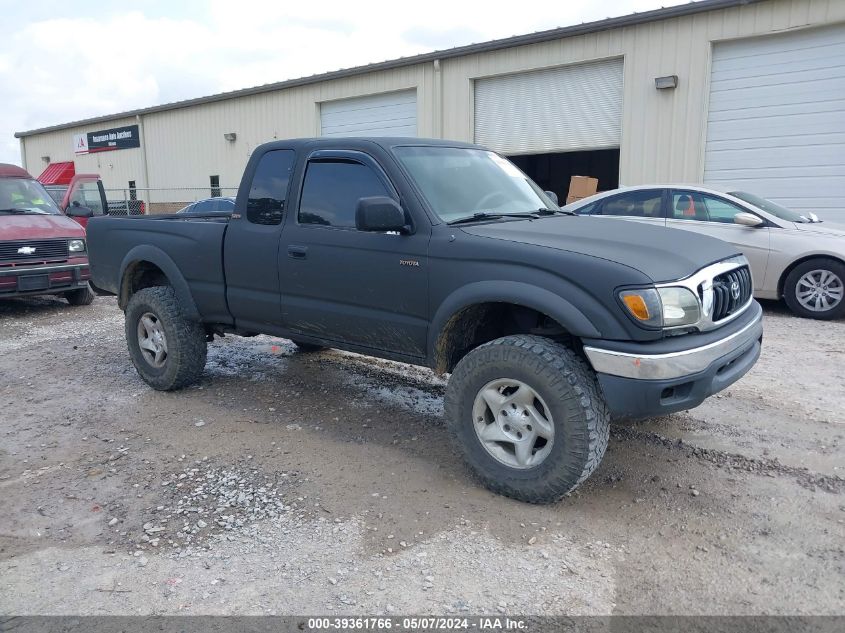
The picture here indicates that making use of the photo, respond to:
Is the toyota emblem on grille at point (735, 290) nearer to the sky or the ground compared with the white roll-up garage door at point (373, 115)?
nearer to the ground

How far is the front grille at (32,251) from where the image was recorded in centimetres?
913

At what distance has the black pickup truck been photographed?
11.1 ft

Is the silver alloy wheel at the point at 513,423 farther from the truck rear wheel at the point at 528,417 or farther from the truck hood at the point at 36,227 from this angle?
the truck hood at the point at 36,227

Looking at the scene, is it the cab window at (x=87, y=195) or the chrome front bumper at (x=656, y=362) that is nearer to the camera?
the chrome front bumper at (x=656, y=362)

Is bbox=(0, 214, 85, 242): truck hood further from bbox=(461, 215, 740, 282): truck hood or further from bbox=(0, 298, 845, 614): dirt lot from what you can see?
bbox=(461, 215, 740, 282): truck hood

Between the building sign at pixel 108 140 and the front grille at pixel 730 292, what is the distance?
27.3 meters

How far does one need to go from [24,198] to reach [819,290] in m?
11.2

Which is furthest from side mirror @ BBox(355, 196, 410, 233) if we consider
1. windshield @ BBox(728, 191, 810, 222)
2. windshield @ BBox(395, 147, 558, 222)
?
windshield @ BBox(728, 191, 810, 222)

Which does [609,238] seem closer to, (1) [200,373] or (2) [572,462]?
(2) [572,462]

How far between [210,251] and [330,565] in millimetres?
2982

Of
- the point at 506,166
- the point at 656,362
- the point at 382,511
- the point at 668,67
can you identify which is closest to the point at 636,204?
the point at 668,67

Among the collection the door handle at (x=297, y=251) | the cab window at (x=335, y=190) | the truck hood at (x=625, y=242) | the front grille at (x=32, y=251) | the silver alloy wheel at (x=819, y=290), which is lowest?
the silver alloy wheel at (x=819, y=290)

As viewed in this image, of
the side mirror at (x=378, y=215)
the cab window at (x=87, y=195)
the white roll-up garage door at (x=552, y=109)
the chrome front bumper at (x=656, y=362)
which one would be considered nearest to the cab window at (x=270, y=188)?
the side mirror at (x=378, y=215)

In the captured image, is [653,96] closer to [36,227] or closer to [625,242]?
[625,242]
